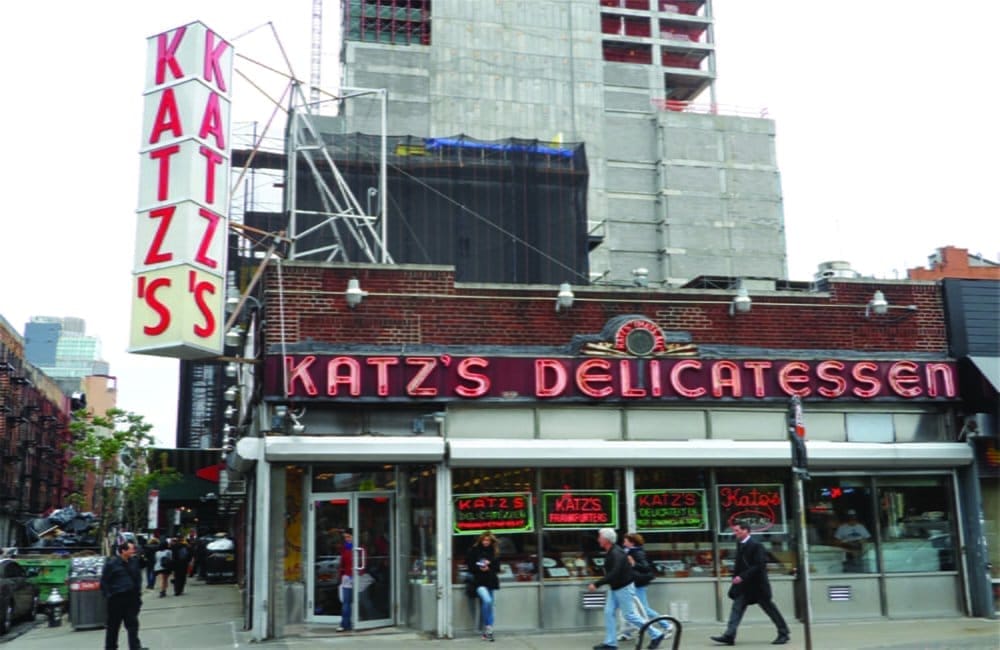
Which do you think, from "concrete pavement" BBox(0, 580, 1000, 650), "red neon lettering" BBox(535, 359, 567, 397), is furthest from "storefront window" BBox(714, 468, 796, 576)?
"red neon lettering" BBox(535, 359, 567, 397)

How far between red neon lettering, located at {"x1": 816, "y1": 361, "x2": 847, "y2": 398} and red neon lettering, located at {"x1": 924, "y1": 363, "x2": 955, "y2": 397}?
1579mm

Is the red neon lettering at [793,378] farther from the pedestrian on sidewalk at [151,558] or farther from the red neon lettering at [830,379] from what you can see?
the pedestrian on sidewalk at [151,558]

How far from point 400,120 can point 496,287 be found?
190 ft

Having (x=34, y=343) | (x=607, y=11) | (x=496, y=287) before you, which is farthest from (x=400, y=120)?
(x=34, y=343)

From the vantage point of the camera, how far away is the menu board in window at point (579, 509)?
16609 mm

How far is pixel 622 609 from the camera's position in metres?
14.2

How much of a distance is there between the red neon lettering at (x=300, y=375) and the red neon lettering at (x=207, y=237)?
6.09 feet

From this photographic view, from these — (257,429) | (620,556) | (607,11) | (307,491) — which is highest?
(607,11)

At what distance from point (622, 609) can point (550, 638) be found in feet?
6.29

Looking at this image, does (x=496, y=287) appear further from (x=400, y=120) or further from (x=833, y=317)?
(x=400, y=120)

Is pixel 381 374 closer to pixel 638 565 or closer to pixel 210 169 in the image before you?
pixel 210 169

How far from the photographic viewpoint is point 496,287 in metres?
17.0

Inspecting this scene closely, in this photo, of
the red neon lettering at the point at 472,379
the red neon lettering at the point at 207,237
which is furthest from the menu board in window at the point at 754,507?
the red neon lettering at the point at 207,237

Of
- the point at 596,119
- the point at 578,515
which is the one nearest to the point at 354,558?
the point at 578,515
